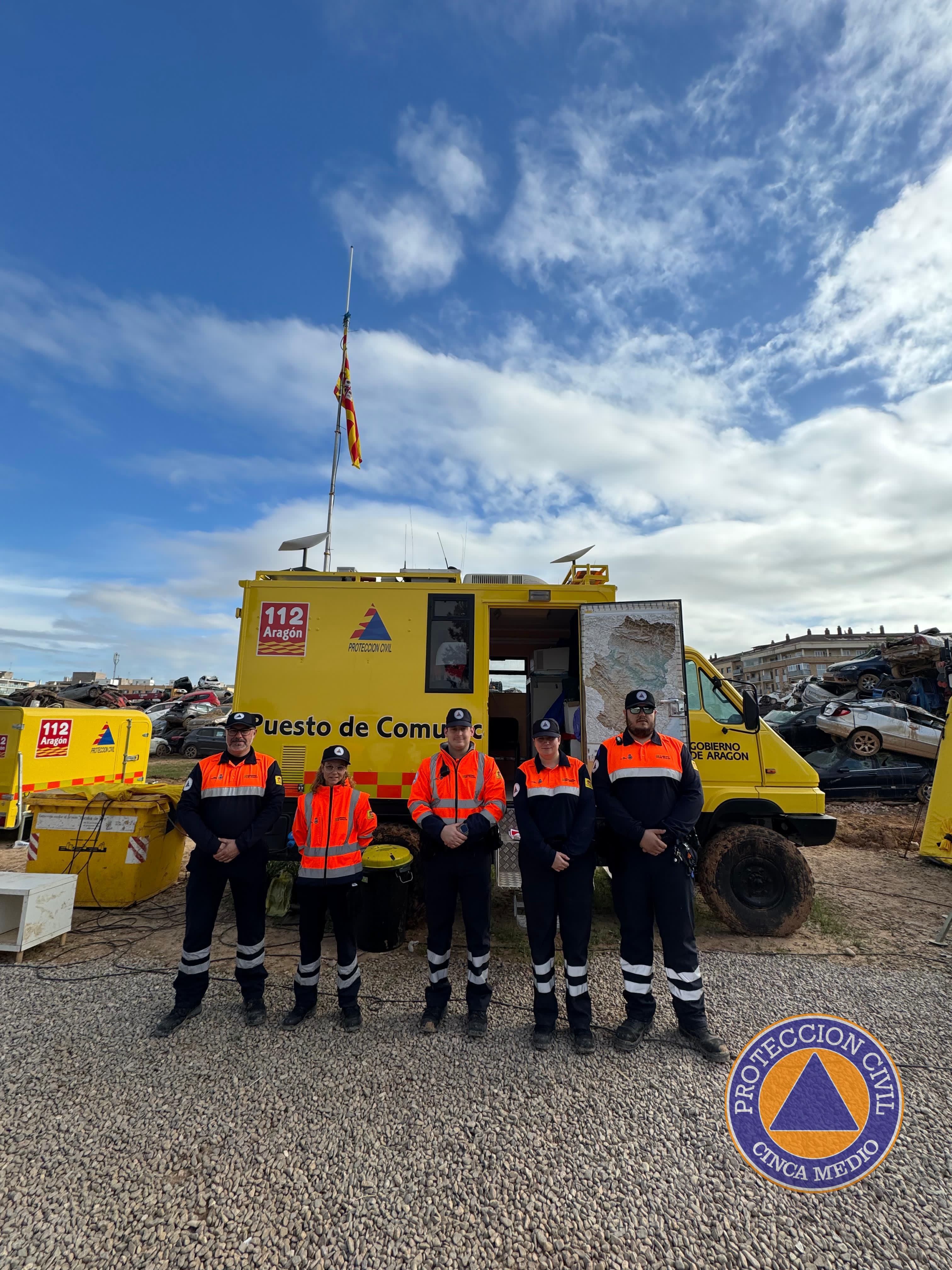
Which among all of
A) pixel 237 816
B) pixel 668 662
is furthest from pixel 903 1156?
pixel 237 816

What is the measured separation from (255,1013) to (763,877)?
428 centimetres

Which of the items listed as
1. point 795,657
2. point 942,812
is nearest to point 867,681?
point 942,812

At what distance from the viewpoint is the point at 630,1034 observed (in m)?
3.52

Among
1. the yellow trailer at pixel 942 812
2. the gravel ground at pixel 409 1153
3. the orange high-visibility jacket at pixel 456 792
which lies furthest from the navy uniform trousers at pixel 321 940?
the yellow trailer at pixel 942 812

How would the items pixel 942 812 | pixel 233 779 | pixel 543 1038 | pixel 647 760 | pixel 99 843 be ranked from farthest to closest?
pixel 942 812
pixel 99 843
pixel 233 779
pixel 647 760
pixel 543 1038

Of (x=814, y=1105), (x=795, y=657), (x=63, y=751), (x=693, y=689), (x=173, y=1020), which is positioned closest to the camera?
(x=814, y=1105)

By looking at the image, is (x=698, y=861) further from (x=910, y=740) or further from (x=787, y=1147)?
(x=910, y=740)

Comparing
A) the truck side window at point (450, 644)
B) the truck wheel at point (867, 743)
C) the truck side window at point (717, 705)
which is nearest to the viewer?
the truck side window at point (450, 644)

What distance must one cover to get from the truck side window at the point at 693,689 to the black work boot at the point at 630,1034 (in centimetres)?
267

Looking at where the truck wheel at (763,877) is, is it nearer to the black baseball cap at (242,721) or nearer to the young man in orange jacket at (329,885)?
the young man in orange jacket at (329,885)

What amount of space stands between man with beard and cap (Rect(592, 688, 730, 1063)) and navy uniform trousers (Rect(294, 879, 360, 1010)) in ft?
5.55

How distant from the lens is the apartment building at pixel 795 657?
72625 millimetres

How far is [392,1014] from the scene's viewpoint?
12.7 feet

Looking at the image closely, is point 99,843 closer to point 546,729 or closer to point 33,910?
point 33,910
